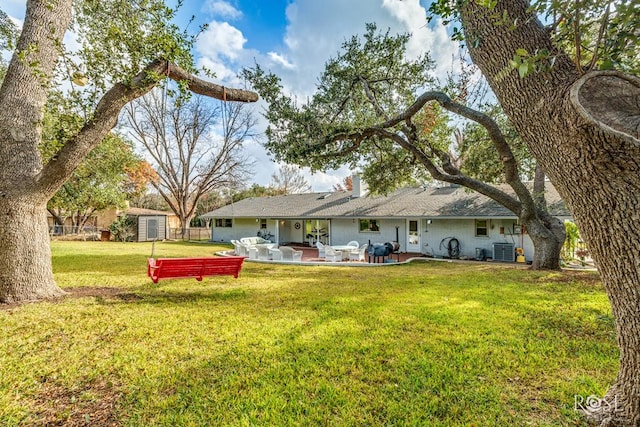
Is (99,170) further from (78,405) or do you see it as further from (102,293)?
(78,405)

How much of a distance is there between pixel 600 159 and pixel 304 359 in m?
3.63

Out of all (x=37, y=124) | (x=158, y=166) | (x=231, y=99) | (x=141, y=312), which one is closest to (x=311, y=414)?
(x=141, y=312)

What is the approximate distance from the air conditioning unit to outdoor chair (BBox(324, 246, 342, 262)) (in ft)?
26.5

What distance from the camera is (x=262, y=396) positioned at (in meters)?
3.12

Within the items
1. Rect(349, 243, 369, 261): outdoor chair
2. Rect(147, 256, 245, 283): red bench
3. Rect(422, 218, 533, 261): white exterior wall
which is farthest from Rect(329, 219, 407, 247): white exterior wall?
Rect(147, 256, 245, 283): red bench

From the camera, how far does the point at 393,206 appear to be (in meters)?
20.2

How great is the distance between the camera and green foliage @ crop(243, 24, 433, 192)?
11.4 meters

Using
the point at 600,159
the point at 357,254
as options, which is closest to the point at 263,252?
the point at 357,254

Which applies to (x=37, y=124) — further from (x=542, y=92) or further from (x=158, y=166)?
(x=158, y=166)

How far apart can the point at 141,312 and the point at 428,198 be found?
1808 cm

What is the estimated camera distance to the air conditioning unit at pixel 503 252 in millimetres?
15396

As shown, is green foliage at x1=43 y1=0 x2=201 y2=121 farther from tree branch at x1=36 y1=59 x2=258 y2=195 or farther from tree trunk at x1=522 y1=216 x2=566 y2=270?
tree trunk at x1=522 y1=216 x2=566 y2=270

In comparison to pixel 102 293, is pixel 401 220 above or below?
above

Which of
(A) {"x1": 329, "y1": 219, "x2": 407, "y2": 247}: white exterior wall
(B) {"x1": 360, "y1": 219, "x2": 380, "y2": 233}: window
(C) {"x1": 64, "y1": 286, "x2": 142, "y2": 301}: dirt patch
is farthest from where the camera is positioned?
(B) {"x1": 360, "y1": 219, "x2": 380, "y2": 233}: window
